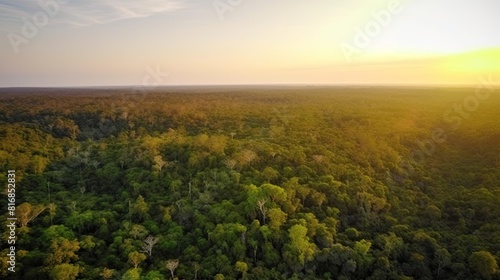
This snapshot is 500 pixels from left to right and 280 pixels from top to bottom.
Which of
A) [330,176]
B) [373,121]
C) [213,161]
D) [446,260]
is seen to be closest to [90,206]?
[213,161]

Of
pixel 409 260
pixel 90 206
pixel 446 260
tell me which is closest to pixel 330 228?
pixel 409 260

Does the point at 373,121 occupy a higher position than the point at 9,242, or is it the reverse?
the point at 373,121

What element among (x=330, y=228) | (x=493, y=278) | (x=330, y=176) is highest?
(x=330, y=176)

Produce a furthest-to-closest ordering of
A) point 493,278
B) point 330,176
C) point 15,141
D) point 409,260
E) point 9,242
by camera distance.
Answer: point 15,141, point 330,176, point 409,260, point 493,278, point 9,242

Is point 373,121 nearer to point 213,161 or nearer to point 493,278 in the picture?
point 213,161

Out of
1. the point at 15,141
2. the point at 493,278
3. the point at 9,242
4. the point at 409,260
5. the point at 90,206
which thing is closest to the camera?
the point at 9,242

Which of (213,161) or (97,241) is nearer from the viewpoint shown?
(97,241)
